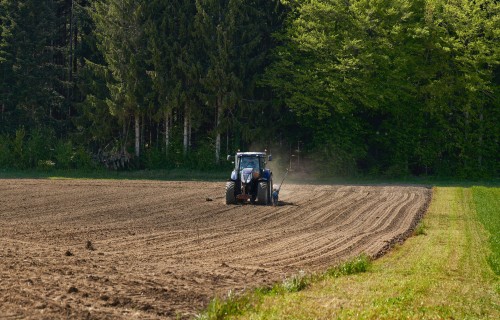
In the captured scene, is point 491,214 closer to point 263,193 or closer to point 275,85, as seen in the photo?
point 263,193

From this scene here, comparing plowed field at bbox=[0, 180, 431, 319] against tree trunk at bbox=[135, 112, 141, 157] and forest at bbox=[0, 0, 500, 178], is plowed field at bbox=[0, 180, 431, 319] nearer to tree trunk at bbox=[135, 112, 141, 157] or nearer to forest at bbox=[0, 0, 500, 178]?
forest at bbox=[0, 0, 500, 178]

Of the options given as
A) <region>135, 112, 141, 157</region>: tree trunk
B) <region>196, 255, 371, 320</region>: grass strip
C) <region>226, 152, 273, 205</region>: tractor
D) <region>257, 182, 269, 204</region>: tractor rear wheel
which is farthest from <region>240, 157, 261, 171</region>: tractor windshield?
<region>135, 112, 141, 157</region>: tree trunk

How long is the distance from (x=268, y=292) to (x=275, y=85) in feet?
127

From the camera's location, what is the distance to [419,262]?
51.2ft

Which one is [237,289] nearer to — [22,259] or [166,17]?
[22,259]

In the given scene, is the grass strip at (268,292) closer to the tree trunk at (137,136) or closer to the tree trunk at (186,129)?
the tree trunk at (186,129)

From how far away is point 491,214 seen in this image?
87.4ft

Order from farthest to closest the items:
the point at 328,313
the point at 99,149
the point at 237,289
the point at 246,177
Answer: the point at 99,149 → the point at 246,177 → the point at 237,289 → the point at 328,313

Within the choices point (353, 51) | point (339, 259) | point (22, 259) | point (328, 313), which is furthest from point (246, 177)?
point (353, 51)

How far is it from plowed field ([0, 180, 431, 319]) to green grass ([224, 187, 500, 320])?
973 mm

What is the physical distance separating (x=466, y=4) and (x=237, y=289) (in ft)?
136

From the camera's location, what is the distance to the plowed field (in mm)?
11047

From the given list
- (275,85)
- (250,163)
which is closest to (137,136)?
(275,85)

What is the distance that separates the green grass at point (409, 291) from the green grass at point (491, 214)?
8.0 inches
